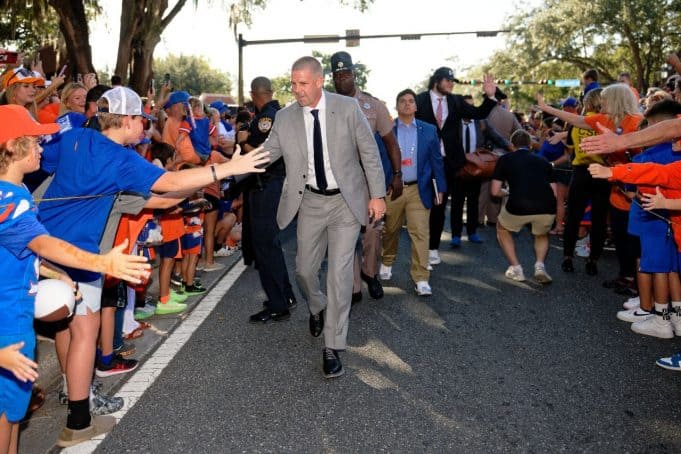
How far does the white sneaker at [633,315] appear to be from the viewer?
591cm

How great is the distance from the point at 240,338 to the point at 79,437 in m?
1.98

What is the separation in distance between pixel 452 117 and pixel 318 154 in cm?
424

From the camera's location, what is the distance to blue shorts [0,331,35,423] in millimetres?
2865

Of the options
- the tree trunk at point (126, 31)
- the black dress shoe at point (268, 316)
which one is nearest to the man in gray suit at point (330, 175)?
the black dress shoe at point (268, 316)

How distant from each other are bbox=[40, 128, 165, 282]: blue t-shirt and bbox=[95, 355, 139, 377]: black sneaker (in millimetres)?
1313

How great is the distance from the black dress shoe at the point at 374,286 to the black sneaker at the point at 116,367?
8.93 feet

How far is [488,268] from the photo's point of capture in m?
8.20

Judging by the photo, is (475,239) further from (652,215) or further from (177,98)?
(177,98)

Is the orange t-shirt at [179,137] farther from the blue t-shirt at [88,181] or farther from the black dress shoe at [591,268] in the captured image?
the black dress shoe at [591,268]

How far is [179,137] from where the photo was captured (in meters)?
7.48

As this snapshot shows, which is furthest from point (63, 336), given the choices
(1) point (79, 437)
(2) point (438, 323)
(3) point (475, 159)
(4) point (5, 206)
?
(3) point (475, 159)

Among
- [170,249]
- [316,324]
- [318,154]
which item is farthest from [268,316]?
[318,154]

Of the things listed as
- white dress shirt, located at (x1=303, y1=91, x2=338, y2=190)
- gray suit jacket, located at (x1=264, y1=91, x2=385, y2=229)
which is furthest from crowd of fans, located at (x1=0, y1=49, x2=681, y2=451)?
white dress shirt, located at (x1=303, y1=91, x2=338, y2=190)

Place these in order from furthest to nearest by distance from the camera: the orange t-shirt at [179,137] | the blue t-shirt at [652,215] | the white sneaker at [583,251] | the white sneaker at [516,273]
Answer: the white sneaker at [583,251] < the white sneaker at [516,273] < the orange t-shirt at [179,137] < the blue t-shirt at [652,215]
